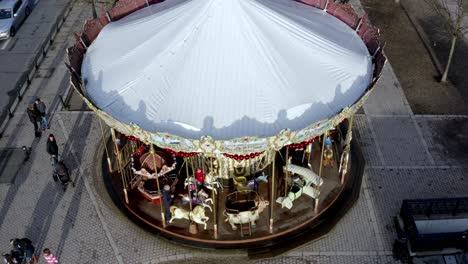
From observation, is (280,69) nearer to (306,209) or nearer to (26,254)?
(306,209)

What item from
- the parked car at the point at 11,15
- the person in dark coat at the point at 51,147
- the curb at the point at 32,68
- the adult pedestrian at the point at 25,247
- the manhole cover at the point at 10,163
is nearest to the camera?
the adult pedestrian at the point at 25,247

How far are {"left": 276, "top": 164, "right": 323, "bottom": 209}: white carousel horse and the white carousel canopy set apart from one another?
2.90 meters

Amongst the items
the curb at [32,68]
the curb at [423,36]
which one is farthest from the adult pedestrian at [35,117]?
the curb at [423,36]

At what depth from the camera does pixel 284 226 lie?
19.7 m

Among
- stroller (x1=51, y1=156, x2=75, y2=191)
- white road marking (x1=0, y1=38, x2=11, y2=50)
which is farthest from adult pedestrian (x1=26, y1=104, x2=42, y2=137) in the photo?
white road marking (x1=0, y1=38, x2=11, y2=50)

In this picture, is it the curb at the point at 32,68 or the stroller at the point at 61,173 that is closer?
the stroller at the point at 61,173

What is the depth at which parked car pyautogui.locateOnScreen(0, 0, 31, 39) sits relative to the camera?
103ft

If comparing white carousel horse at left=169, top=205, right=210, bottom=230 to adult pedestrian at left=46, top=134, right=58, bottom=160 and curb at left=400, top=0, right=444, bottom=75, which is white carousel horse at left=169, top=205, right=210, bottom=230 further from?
curb at left=400, top=0, right=444, bottom=75

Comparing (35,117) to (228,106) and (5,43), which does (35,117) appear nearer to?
(5,43)

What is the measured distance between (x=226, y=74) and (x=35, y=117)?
10724mm

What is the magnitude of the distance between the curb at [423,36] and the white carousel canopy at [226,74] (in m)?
10.6

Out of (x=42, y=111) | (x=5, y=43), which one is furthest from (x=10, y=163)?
(x=5, y=43)

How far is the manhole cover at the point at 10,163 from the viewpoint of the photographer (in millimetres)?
22359

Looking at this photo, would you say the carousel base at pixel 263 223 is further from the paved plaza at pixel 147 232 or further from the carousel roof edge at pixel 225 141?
the carousel roof edge at pixel 225 141
